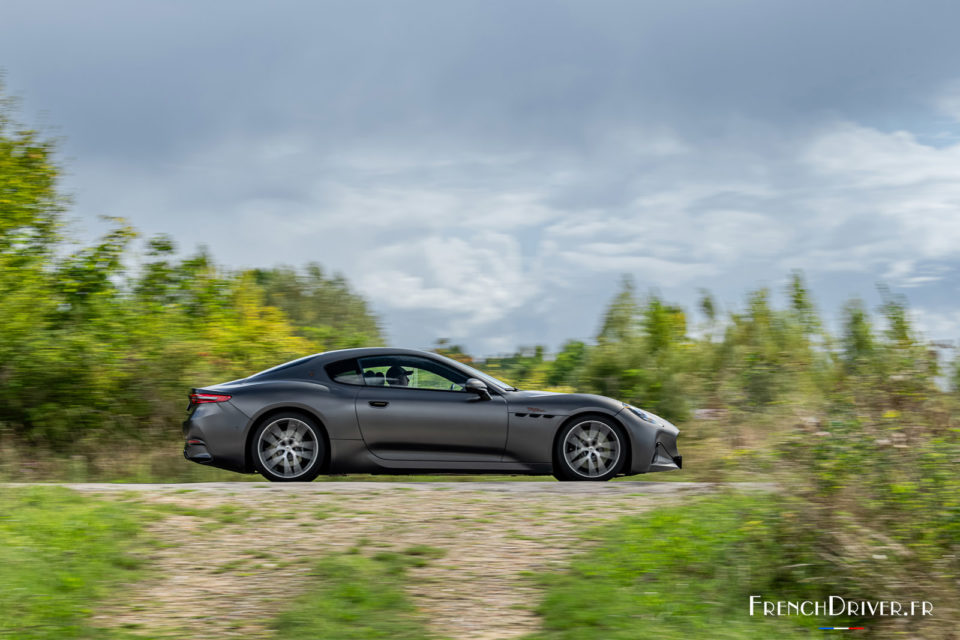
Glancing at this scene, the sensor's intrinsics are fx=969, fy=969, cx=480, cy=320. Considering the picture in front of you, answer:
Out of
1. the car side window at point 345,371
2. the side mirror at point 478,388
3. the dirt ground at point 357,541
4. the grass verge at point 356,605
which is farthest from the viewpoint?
the car side window at point 345,371

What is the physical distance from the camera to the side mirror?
369 inches

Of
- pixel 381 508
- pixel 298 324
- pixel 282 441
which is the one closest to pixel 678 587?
pixel 381 508

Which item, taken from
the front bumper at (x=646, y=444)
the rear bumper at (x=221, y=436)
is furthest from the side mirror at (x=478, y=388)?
the rear bumper at (x=221, y=436)

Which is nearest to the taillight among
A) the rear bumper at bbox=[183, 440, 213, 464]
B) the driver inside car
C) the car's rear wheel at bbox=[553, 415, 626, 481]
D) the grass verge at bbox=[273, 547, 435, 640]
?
the rear bumper at bbox=[183, 440, 213, 464]

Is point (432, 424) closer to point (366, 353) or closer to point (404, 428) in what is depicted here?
point (404, 428)

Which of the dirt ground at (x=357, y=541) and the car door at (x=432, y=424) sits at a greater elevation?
the car door at (x=432, y=424)

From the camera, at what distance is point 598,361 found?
16172mm

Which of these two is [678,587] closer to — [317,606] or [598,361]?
[317,606]

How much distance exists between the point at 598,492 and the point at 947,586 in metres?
3.40

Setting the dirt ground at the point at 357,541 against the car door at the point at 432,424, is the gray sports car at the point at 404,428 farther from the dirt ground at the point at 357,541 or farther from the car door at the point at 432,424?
the dirt ground at the point at 357,541

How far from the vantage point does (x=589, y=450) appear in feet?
31.3

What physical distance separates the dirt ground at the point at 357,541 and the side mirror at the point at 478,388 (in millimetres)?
865

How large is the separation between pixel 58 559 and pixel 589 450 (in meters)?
5.06

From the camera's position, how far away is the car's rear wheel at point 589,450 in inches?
373
